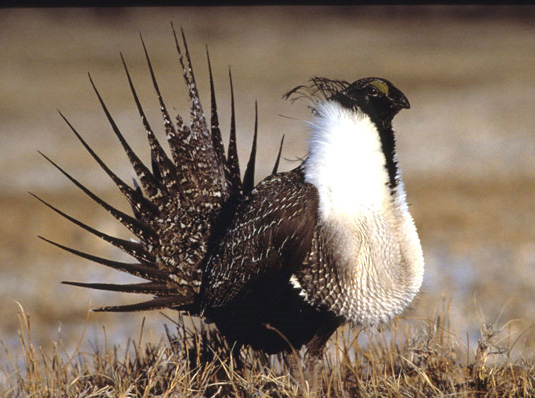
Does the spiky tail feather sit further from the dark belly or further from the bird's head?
the bird's head

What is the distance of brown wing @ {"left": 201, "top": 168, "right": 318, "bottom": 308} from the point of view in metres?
2.54

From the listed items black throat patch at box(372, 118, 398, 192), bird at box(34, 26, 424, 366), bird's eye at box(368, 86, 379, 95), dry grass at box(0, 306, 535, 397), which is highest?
bird's eye at box(368, 86, 379, 95)

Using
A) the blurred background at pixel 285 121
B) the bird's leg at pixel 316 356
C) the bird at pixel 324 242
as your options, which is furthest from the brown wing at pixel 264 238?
the bird's leg at pixel 316 356

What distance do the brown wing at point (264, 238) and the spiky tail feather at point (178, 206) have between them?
187 mm

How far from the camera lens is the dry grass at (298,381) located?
97.8 inches

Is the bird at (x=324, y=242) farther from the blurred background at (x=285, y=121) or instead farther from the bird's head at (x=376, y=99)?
the blurred background at (x=285, y=121)

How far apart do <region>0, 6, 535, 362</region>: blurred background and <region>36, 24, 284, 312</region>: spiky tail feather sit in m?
0.62

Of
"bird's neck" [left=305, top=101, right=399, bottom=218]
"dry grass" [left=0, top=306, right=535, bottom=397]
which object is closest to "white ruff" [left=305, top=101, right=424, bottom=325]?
"bird's neck" [left=305, top=101, right=399, bottom=218]

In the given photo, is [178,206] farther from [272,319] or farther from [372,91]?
[372,91]

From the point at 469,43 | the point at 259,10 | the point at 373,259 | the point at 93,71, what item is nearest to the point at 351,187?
the point at 373,259

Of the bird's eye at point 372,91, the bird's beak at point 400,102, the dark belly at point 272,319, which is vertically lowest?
the dark belly at point 272,319

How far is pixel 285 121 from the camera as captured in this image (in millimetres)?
13148

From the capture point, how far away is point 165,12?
27.9 m

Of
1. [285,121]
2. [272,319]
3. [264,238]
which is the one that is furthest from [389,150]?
[285,121]
